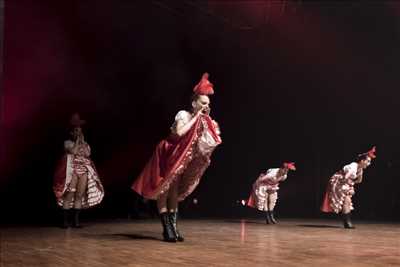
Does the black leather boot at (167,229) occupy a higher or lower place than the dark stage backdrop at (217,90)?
lower

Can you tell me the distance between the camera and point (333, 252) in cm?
349

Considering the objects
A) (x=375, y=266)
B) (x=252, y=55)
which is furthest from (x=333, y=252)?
(x=252, y=55)

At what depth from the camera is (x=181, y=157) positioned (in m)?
4.07

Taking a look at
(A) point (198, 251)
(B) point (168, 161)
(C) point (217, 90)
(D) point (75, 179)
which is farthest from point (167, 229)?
(C) point (217, 90)

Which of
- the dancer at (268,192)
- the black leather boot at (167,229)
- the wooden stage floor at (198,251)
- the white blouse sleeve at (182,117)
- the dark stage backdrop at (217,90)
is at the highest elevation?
the dark stage backdrop at (217,90)

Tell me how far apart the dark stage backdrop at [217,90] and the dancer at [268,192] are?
182 cm

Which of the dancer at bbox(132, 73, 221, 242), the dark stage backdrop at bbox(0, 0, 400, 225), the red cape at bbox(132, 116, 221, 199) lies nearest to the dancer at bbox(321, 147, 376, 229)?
the dark stage backdrop at bbox(0, 0, 400, 225)

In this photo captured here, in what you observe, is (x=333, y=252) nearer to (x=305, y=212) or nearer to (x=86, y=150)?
(x=86, y=150)

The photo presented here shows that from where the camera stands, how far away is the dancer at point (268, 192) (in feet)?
23.9

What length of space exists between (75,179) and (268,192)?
283 centimetres

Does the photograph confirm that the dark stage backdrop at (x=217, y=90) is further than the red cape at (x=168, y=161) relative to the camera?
Yes

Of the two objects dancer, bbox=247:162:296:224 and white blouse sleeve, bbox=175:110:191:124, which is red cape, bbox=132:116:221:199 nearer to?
white blouse sleeve, bbox=175:110:191:124

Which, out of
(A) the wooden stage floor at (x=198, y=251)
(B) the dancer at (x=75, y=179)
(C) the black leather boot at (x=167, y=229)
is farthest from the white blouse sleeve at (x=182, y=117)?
(B) the dancer at (x=75, y=179)

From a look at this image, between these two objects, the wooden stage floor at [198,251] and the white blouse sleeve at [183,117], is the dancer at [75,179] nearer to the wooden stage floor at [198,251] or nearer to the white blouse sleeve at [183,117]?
the wooden stage floor at [198,251]
